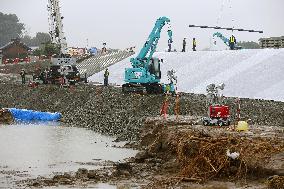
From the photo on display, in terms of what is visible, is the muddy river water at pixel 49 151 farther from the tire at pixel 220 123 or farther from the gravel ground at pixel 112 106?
the tire at pixel 220 123

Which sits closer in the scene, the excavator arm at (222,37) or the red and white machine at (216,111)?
the red and white machine at (216,111)

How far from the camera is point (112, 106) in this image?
112 feet

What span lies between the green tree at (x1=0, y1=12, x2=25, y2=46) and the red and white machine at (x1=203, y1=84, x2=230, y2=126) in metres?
136

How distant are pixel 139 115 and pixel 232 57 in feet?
51.5

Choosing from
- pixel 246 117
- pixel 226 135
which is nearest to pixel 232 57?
pixel 246 117

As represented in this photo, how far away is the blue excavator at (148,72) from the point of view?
37562 mm

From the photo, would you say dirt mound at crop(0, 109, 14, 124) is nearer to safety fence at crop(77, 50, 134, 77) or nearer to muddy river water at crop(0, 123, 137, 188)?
muddy river water at crop(0, 123, 137, 188)

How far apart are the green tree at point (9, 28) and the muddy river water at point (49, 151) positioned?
122672mm

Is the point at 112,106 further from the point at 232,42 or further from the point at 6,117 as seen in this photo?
the point at 232,42

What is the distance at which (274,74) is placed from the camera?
1384 inches

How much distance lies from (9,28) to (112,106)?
123284 millimetres

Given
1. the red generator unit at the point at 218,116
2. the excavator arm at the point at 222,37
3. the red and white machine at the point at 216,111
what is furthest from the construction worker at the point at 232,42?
the red generator unit at the point at 218,116

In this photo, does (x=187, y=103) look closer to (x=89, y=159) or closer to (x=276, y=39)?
(x=89, y=159)

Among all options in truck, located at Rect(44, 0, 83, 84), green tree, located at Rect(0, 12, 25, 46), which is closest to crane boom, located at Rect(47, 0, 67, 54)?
truck, located at Rect(44, 0, 83, 84)
